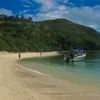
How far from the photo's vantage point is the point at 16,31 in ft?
576

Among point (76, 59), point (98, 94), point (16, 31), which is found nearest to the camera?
point (98, 94)

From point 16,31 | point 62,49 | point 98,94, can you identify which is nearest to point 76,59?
point 98,94

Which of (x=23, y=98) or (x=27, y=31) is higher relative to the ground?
(x=27, y=31)

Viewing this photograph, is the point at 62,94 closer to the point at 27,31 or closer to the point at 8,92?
the point at 8,92

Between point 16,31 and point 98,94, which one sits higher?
point 16,31

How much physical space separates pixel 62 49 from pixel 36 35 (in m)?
27.9

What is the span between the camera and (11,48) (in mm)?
120000

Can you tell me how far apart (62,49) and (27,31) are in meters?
33.2

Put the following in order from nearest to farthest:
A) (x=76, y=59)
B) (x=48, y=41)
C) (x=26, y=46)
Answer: (x=76, y=59) < (x=26, y=46) < (x=48, y=41)

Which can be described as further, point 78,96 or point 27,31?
point 27,31

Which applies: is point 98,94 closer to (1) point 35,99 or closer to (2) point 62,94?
(2) point 62,94

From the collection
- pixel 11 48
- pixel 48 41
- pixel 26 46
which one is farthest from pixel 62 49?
pixel 11 48

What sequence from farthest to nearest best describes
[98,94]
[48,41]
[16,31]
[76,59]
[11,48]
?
[48,41]
[16,31]
[11,48]
[76,59]
[98,94]

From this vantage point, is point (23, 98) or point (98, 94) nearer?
point (23, 98)
